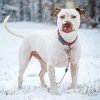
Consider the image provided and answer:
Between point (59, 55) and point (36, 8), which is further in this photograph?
point (36, 8)

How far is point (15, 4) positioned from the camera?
45312mm

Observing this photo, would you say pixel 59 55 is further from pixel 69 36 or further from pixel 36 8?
pixel 36 8

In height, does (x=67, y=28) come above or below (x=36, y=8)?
above

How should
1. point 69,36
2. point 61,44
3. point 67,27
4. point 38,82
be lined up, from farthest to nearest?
point 38,82 → point 61,44 → point 69,36 → point 67,27

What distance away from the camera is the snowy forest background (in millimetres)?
39906

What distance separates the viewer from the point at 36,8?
156ft

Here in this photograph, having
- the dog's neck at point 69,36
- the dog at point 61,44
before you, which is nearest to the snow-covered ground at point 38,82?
the dog at point 61,44

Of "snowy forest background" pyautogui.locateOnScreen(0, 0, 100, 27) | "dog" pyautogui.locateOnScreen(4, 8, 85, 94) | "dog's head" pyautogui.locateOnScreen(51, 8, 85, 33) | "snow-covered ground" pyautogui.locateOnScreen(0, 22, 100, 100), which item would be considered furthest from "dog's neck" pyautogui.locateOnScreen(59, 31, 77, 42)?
"snowy forest background" pyautogui.locateOnScreen(0, 0, 100, 27)

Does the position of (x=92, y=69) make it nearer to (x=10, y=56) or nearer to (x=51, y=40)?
(x=51, y=40)

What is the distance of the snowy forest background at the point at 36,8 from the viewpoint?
1571 inches

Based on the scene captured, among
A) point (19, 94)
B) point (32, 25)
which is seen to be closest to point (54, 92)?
point (19, 94)

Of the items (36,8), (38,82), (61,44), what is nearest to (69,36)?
(61,44)

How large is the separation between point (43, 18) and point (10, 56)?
2382cm

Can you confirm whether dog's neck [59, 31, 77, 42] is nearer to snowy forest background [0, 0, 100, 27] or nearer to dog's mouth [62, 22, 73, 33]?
dog's mouth [62, 22, 73, 33]
